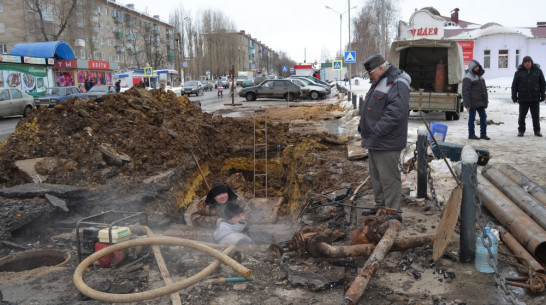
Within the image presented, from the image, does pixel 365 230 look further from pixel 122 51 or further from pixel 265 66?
pixel 265 66

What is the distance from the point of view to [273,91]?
2986 centimetres

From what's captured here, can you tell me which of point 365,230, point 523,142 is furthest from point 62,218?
point 523,142

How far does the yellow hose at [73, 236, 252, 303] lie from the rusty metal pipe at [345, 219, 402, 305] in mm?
984

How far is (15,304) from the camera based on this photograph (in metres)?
3.63

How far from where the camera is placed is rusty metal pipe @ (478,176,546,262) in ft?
13.1

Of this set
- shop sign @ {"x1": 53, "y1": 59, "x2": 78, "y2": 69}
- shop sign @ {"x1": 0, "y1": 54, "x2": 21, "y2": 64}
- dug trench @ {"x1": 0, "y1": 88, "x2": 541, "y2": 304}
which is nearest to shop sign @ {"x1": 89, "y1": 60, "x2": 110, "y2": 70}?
shop sign @ {"x1": 53, "y1": 59, "x2": 78, "y2": 69}

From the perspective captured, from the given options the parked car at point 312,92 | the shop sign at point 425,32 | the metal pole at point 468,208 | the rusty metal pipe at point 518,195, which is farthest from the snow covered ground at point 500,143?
the parked car at point 312,92

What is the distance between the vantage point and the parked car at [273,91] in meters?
29.5

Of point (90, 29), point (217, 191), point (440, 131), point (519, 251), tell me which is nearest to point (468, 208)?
point (519, 251)

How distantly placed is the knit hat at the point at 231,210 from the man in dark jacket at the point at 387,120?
2191mm

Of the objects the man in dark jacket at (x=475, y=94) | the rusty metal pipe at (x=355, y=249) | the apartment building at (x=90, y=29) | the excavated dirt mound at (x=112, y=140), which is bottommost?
the rusty metal pipe at (x=355, y=249)

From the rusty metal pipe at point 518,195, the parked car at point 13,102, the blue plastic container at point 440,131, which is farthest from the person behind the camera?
the parked car at point 13,102

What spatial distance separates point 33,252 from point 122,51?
7898 centimetres

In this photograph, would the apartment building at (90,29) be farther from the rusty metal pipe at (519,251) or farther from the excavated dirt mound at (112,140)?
the rusty metal pipe at (519,251)
